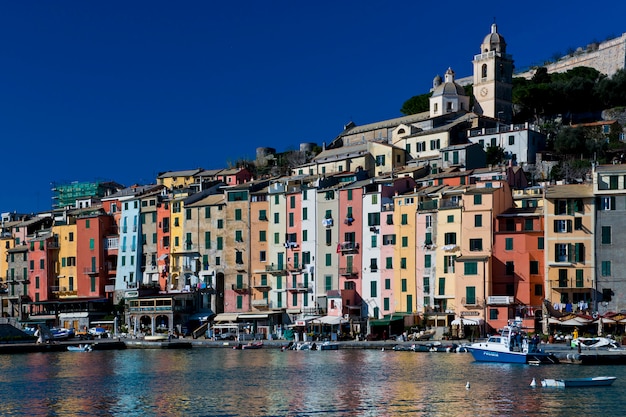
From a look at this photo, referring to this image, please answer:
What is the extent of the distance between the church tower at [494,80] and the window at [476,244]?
43.6 meters

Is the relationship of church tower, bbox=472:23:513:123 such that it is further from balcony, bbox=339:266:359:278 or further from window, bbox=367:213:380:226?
balcony, bbox=339:266:359:278

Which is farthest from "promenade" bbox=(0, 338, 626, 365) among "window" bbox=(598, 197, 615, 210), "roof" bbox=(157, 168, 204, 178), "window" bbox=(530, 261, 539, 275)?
"roof" bbox=(157, 168, 204, 178)

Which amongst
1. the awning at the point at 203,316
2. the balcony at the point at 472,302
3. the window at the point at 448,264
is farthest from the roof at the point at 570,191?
the awning at the point at 203,316

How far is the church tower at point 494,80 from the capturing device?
5074 inches

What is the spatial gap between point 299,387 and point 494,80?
76765mm

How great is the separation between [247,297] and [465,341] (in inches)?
1033

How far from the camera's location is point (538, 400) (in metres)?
52.6

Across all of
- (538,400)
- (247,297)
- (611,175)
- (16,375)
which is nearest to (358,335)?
(247,297)

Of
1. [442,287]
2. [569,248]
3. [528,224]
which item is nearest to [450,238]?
[442,287]

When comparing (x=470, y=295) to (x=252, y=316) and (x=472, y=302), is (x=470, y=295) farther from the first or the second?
(x=252, y=316)

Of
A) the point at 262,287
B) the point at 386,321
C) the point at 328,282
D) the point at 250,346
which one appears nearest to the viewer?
the point at 250,346

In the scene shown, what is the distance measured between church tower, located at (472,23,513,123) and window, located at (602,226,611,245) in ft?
152

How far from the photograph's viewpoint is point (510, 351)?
69.2m

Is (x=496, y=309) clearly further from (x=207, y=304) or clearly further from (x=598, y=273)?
(x=207, y=304)
